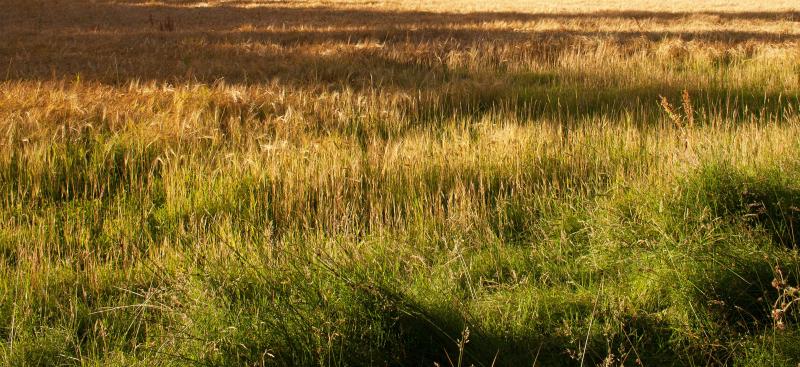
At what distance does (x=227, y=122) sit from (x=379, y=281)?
11.8ft

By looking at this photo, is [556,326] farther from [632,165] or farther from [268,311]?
[632,165]

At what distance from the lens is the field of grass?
8.04 feet

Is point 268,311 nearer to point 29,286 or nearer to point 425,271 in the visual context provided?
point 425,271

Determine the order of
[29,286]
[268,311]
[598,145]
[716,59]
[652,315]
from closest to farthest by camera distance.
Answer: [268,311] → [652,315] → [29,286] → [598,145] → [716,59]

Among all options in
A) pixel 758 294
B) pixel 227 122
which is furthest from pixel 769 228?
pixel 227 122

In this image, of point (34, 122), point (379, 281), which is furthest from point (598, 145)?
point (34, 122)

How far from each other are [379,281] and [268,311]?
47cm

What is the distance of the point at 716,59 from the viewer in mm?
9312

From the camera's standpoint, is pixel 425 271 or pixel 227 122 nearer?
pixel 425 271

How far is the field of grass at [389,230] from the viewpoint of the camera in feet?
8.04

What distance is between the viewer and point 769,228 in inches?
129

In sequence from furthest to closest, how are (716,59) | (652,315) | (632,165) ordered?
(716,59)
(632,165)
(652,315)

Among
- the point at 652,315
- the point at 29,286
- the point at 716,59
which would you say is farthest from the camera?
the point at 716,59

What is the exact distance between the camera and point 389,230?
361 centimetres
